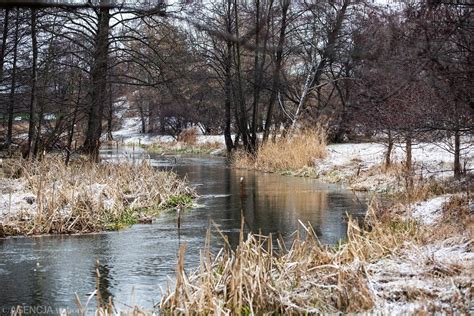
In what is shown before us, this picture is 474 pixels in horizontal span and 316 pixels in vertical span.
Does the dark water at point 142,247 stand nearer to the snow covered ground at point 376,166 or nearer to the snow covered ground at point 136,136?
the snow covered ground at point 376,166

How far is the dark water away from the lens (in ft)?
24.3

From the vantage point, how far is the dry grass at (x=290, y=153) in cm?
2305

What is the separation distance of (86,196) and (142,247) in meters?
2.63

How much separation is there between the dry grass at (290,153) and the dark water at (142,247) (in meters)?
5.58

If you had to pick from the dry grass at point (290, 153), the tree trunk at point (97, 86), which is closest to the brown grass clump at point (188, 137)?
the dry grass at point (290, 153)

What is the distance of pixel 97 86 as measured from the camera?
1995 cm

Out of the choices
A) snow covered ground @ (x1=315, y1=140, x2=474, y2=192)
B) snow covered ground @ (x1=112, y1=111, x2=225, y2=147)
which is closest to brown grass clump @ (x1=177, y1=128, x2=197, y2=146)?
snow covered ground @ (x1=112, y1=111, x2=225, y2=147)

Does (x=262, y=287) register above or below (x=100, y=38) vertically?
below

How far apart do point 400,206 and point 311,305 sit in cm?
590

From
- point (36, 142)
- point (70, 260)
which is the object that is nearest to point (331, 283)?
point (70, 260)

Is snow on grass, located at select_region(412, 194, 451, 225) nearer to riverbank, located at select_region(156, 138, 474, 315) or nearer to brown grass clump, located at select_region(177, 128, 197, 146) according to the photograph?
riverbank, located at select_region(156, 138, 474, 315)

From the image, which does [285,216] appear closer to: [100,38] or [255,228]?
[255,228]

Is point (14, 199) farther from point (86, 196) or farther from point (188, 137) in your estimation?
point (188, 137)

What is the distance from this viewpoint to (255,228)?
450 inches
